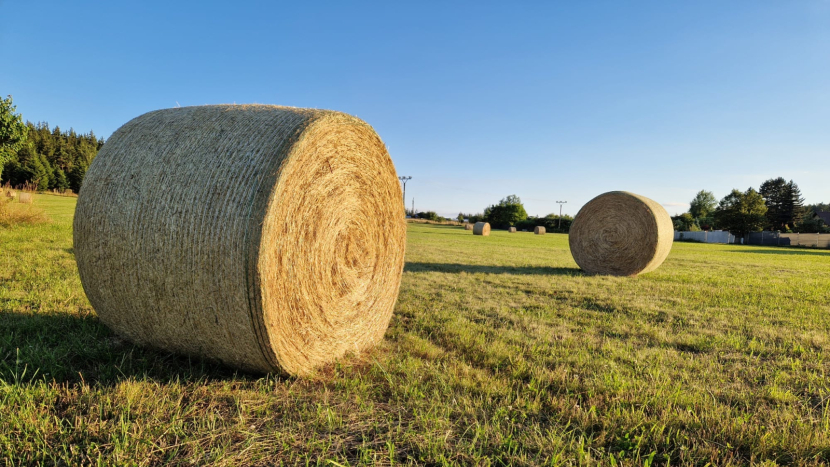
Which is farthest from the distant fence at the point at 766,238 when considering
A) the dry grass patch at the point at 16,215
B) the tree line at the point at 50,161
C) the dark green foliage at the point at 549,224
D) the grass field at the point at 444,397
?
the tree line at the point at 50,161

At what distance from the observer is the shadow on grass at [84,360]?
125 inches

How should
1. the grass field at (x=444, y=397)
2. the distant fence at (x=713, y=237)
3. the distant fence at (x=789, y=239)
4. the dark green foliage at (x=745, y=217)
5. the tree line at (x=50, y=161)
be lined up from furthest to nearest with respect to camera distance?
the tree line at (x=50, y=161) < the dark green foliage at (x=745, y=217) < the distant fence at (x=713, y=237) < the distant fence at (x=789, y=239) < the grass field at (x=444, y=397)

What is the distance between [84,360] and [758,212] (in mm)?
68045

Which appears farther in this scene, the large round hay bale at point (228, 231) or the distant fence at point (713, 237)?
the distant fence at point (713, 237)

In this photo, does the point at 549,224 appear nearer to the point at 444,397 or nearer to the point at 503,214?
the point at 503,214

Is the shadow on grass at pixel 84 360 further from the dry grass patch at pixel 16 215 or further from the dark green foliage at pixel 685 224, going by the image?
the dark green foliage at pixel 685 224

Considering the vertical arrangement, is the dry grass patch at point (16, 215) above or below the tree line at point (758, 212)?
below

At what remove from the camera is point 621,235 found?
1132 centimetres

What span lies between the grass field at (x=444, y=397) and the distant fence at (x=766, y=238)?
49.6 m

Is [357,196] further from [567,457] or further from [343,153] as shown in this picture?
[567,457]

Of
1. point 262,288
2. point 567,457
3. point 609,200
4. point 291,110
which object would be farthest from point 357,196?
point 609,200

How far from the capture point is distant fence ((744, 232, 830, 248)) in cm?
4047

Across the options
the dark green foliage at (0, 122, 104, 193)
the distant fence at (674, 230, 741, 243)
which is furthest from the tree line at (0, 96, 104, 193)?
the distant fence at (674, 230, 741, 243)

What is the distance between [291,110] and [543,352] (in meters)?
3.39
